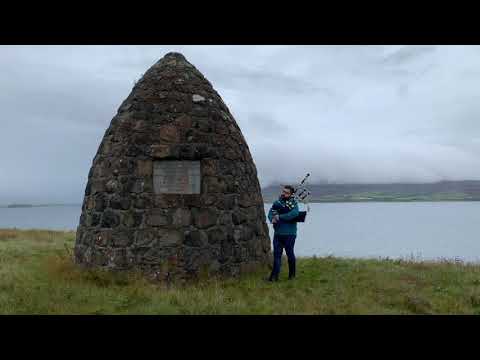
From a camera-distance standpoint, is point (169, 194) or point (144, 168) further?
point (144, 168)

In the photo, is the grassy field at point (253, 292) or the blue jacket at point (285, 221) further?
the blue jacket at point (285, 221)

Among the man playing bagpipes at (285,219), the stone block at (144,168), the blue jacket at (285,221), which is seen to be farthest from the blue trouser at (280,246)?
the stone block at (144,168)

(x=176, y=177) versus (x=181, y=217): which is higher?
(x=176, y=177)

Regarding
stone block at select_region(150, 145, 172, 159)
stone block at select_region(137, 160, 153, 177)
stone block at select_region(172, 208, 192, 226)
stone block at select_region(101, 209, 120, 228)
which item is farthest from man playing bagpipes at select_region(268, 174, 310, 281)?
stone block at select_region(101, 209, 120, 228)

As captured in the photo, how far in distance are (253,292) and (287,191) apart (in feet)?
7.63

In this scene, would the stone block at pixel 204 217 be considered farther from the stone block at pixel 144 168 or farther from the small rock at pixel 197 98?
the small rock at pixel 197 98

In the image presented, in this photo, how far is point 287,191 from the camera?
30.6 feet

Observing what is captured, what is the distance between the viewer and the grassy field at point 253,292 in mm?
7121

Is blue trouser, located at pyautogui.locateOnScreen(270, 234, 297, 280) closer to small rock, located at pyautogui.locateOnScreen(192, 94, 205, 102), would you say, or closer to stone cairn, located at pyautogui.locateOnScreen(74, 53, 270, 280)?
stone cairn, located at pyautogui.locateOnScreen(74, 53, 270, 280)

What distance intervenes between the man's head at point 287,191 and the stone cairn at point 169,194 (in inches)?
47.3

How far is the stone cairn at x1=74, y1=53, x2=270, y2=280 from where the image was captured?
9.16 meters

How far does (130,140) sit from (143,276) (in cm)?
305

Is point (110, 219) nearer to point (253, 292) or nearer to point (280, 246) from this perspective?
point (253, 292)

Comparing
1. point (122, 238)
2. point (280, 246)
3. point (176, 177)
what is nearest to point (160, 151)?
point (176, 177)
